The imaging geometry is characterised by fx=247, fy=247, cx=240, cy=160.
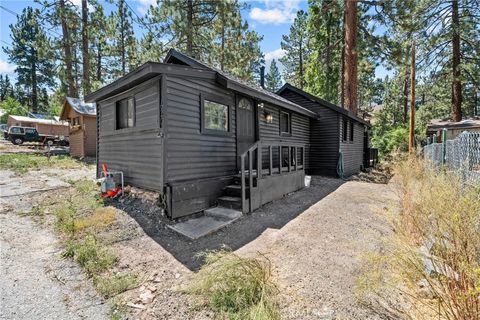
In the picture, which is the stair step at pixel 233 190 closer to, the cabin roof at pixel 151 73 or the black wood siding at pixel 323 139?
the cabin roof at pixel 151 73

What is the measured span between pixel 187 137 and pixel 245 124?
250 centimetres

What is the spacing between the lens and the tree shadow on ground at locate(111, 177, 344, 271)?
389cm

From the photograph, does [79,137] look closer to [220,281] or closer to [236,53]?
[236,53]

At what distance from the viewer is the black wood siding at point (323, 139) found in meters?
11.5

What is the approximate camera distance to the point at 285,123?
33.2 ft

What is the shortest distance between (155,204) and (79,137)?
12.8m

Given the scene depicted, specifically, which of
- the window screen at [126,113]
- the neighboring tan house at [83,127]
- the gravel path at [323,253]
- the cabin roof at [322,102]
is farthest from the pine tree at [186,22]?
the gravel path at [323,253]

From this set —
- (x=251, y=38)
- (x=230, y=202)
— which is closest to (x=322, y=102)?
(x=230, y=202)

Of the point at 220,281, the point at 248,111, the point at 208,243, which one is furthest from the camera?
the point at 248,111

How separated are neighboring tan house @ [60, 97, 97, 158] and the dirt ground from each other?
8.98 metres

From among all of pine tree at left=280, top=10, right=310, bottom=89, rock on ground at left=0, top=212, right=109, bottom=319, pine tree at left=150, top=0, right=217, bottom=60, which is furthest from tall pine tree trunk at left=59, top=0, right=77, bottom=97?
pine tree at left=280, top=10, right=310, bottom=89

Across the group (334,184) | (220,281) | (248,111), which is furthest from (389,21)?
(220,281)

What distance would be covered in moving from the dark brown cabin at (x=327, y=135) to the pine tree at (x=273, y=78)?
3458 cm

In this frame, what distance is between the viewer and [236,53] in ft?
53.6
